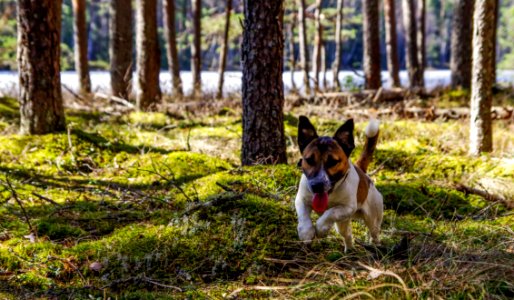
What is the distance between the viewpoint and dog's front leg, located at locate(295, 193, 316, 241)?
3.47 m

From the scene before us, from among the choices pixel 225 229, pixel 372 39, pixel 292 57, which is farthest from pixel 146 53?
pixel 225 229

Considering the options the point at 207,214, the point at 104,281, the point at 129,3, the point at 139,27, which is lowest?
the point at 104,281

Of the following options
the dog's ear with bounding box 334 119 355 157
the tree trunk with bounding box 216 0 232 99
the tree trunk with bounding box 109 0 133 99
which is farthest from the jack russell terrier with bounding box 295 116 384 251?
the tree trunk with bounding box 216 0 232 99

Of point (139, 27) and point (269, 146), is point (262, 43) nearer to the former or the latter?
point (269, 146)

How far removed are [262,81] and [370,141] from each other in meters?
1.79

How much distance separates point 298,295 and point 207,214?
4.89 feet

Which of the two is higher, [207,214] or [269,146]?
[269,146]

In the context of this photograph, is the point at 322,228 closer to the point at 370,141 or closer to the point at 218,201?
the point at 218,201

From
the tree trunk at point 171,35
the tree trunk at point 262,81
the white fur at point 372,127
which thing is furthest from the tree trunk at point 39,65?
the tree trunk at point 171,35

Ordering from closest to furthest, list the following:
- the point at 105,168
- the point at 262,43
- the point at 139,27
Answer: the point at 262,43, the point at 105,168, the point at 139,27

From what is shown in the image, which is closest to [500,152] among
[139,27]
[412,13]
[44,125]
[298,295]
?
[298,295]

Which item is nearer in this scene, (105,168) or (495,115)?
(105,168)

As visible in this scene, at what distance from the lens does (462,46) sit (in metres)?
15.1

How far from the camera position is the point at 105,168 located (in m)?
7.17
